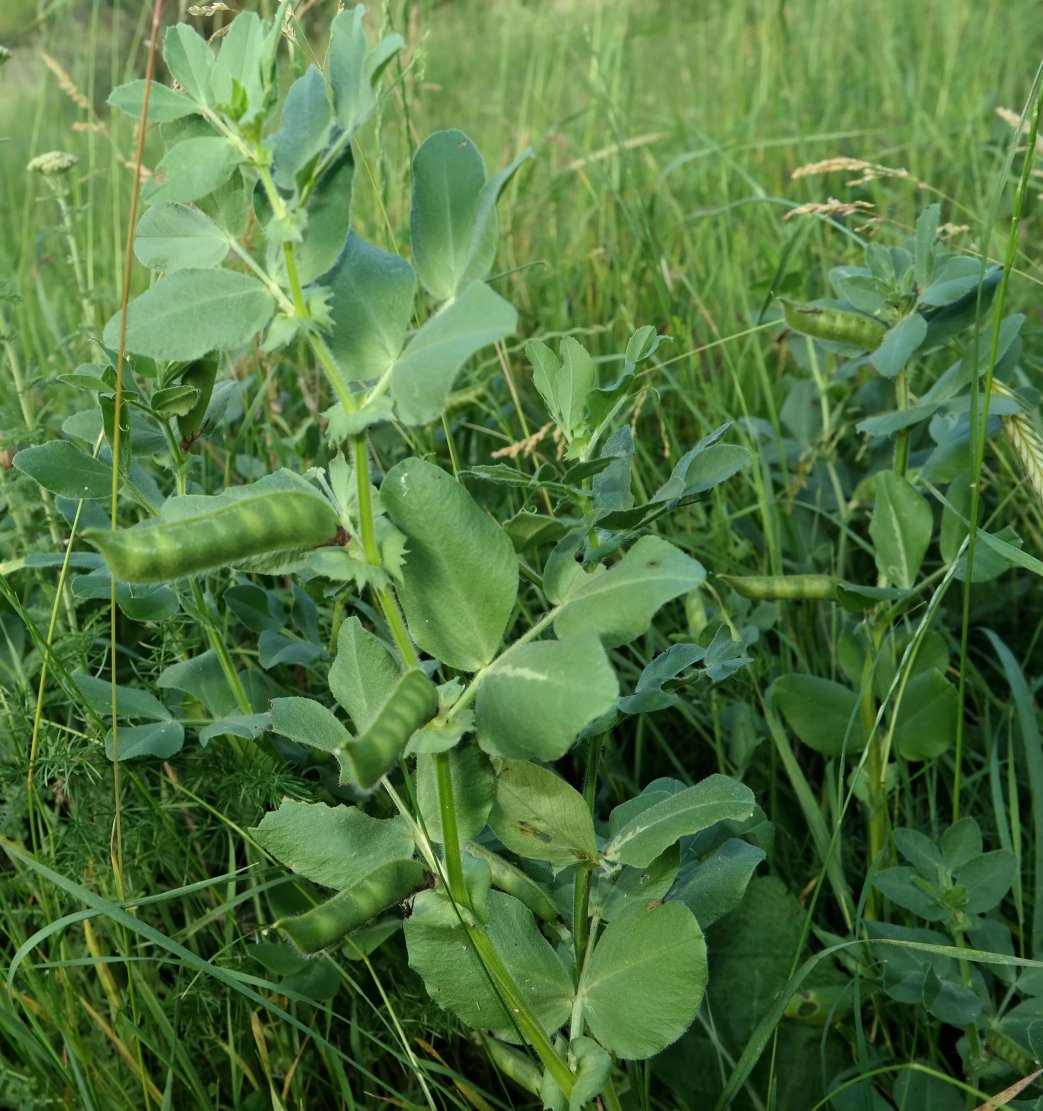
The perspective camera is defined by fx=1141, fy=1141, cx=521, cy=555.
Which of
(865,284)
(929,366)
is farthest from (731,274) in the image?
(865,284)

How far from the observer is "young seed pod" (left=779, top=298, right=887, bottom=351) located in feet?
4.16

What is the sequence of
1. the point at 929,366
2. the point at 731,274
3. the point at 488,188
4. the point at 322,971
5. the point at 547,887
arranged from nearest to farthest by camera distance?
1. the point at 488,188
2. the point at 547,887
3. the point at 322,971
4. the point at 929,366
5. the point at 731,274

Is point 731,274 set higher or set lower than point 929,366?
higher

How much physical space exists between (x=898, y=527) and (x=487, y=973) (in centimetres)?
67

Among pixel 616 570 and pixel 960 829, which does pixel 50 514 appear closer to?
pixel 616 570

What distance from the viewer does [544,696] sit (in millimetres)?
666

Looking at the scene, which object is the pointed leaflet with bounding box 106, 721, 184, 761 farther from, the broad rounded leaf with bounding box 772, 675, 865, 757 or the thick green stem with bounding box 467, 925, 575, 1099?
the broad rounded leaf with bounding box 772, 675, 865, 757

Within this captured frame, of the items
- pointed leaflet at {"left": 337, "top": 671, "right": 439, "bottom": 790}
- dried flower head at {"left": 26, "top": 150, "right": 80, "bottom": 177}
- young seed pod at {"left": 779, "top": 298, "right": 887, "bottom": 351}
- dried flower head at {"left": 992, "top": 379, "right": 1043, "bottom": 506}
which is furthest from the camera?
dried flower head at {"left": 26, "top": 150, "right": 80, "bottom": 177}

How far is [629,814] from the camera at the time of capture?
0.95m

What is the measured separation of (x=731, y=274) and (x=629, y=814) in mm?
1344

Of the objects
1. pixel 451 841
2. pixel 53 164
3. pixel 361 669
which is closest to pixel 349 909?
pixel 451 841

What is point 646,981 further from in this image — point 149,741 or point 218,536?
point 149,741

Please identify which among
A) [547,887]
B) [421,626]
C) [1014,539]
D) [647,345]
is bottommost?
[547,887]

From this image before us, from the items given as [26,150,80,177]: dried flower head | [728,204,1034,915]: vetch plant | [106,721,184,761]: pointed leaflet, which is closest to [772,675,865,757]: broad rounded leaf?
[728,204,1034,915]: vetch plant
